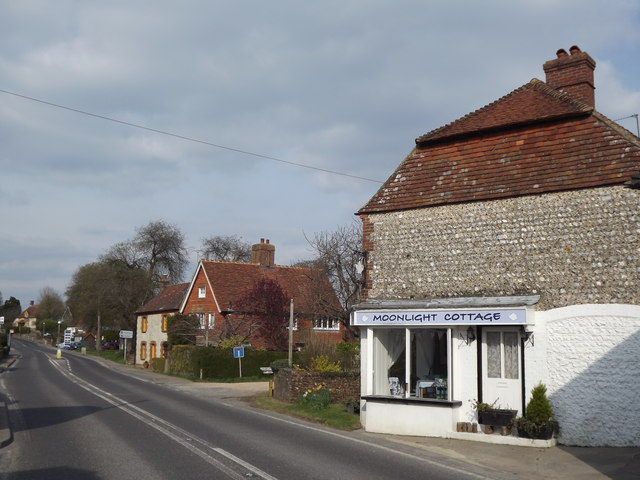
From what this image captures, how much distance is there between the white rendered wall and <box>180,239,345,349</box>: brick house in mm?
22874

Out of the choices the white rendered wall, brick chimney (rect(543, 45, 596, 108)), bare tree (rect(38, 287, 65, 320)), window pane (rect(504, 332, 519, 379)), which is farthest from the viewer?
bare tree (rect(38, 287, 65, 320))

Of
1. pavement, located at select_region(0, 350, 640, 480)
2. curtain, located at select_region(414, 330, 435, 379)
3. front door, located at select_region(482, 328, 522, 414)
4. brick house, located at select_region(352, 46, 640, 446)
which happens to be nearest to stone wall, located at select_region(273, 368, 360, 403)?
brick house, located at select_region(352, 46, 640, 446)

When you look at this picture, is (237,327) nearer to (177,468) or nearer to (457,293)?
(457,293)

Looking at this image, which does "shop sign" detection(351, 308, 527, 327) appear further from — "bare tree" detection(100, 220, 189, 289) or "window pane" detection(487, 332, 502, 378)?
"bare tree" detection(100, 220, 189, 289)

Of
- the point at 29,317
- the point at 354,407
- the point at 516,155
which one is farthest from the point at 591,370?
the point at 29,317

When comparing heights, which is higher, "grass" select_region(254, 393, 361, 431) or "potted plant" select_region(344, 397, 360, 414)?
"potted plant" select_region(344, 397, 360, 414)

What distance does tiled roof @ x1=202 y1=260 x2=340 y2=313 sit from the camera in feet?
128

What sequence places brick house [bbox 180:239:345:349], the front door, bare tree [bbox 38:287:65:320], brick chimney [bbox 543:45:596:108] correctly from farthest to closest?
1. bare tree [bbox 38:287:65:320]
2. brick house [bbox 180:239:345:349]
3. brick chimney [bbox 543:45:596:108]
4. the front door

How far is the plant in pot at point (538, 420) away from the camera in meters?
13.1

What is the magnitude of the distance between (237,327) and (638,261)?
99.2 feet

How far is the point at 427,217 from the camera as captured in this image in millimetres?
16531

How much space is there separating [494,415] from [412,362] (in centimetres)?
269

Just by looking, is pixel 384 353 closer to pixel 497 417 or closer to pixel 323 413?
pixel 323 413

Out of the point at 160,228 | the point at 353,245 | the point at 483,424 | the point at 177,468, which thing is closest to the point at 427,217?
the point at 483,424
